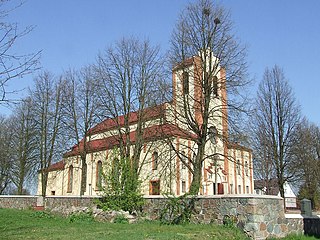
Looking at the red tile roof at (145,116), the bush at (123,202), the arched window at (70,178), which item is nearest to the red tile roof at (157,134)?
the red tile roof at (145,116)

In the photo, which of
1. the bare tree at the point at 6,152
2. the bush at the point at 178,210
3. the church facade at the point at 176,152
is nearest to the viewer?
the bush at the point at 178,210

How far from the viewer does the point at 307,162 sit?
3122 centimetres

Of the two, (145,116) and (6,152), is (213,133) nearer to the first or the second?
(145,116)

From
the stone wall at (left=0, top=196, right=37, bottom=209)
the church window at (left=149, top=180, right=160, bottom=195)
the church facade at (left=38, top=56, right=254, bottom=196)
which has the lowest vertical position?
the stone wall at (left=0, top=196, right=37, bottom=209)

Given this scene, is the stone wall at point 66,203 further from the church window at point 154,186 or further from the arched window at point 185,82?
the church window at point 154,186

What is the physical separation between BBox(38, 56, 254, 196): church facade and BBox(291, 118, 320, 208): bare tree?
12.6 feet

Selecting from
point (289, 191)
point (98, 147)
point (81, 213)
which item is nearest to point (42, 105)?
point (98, 147)

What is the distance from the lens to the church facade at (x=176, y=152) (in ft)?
69.3

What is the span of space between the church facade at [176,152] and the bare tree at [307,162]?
3.83m

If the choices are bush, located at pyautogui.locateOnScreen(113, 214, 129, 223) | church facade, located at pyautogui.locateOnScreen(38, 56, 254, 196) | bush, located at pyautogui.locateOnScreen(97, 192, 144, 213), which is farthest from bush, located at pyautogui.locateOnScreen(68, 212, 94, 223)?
church facade, located at pyautogui.locateOnScreen(38, 56, 254, 196)

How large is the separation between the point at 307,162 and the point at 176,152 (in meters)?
15.6

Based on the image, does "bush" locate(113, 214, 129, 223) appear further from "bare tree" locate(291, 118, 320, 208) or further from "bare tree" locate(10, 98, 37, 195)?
"bare tree" locate(10, 98, 37, 195)

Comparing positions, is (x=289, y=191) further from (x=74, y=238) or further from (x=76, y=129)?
(x=74, y=238)

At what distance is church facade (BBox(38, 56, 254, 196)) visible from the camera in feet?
69.3
